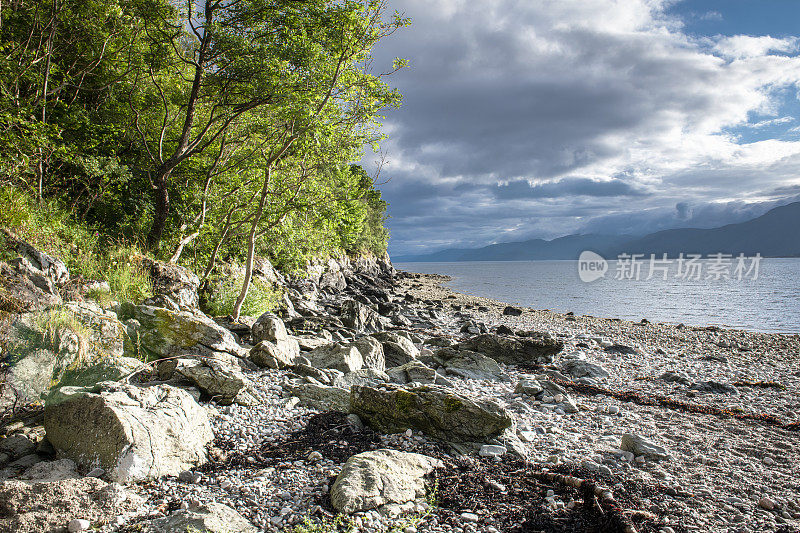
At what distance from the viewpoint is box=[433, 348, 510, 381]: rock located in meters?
12.9

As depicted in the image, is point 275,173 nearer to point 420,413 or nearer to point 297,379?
point 297,379

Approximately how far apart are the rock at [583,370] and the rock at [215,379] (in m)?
11.4

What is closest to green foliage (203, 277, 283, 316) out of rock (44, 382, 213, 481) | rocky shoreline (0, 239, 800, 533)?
rocky shoreline (0, 239, 800, 533)

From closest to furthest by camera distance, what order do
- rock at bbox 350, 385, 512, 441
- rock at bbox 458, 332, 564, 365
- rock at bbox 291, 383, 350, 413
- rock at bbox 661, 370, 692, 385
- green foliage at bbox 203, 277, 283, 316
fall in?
rock at bbox 350, 385, 512, 441 < rock at bbox 291, 383, 350, 413 < rock at bbox 661, 370, 692, 385 < green foliage at bbox 203, 277, 283, 316 < rock at bbox 458, 332, 564, 365

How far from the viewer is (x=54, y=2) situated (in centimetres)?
1416

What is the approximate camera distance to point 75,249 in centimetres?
1141

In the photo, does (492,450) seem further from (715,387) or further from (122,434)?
(715,387)

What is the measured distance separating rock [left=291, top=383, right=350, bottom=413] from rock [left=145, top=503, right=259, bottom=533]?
3.43 m

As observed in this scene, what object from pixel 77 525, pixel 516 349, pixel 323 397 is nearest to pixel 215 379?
pixel 323 397

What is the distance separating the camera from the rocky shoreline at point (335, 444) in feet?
14.8

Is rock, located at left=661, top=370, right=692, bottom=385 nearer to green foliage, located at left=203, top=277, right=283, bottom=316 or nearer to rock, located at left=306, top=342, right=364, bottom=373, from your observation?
rock, located at left=306, top=342, right=364, bottom=373

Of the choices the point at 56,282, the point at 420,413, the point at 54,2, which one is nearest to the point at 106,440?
the point at 420,413

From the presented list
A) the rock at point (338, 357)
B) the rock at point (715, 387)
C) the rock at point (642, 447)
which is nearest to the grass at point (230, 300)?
the rock at point (338, 357)

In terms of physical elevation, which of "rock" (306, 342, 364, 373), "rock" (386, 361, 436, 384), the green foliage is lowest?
"rock" (386, 361, 436, 384)
